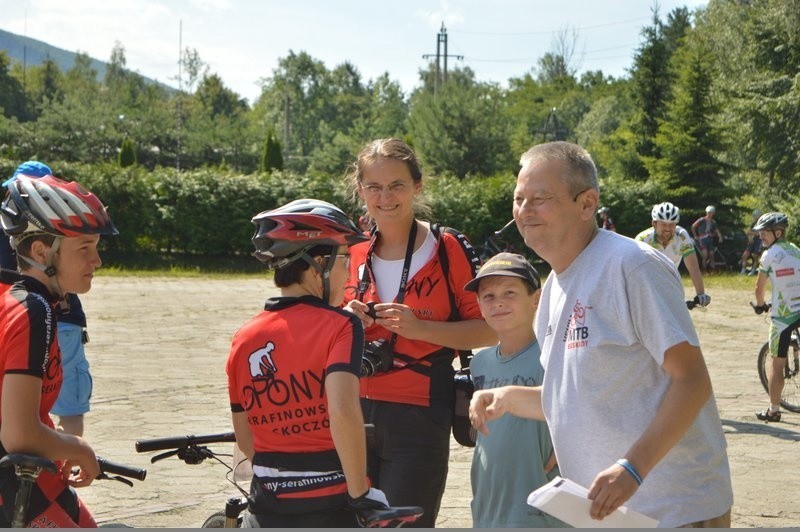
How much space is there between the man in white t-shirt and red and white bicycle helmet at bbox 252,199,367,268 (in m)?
0.64

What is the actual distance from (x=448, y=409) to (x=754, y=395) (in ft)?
27.1

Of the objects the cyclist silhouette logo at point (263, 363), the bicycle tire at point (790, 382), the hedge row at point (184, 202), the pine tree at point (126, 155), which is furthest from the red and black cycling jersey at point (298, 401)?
the pine tree at point (126, 155)

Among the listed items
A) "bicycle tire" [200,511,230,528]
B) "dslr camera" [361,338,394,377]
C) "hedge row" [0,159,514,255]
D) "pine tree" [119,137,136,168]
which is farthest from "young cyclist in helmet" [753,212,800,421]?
"pine tree" [119,137,136,168]

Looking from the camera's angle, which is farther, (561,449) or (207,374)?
(207,374)

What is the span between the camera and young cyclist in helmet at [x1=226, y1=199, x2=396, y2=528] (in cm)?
312

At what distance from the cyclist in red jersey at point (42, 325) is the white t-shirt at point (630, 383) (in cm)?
159

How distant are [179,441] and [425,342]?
45.2 inches

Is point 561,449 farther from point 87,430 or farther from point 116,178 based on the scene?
point 116,178

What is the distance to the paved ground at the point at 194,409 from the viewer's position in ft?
23.3

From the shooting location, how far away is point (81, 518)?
3.46m

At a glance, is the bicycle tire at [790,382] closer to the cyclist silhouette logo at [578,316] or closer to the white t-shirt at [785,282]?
the white t-shirt at [785,282]

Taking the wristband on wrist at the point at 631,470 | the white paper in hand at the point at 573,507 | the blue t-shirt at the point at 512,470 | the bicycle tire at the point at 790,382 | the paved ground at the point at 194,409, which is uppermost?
the wristband on wrist at the point at 631,470

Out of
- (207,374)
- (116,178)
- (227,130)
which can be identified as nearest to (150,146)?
(227,130)

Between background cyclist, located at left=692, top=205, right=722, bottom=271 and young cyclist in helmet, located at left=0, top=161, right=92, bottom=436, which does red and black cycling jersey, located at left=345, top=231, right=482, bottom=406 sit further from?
background cyclist, located at left=692, top=205, right=722, bottom=271
